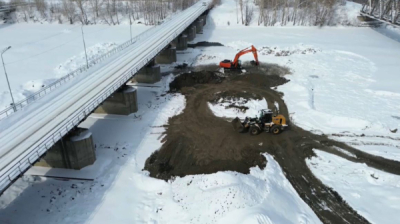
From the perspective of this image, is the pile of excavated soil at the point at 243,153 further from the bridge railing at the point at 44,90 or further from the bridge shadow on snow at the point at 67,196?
the bridge railing at the point at 44,90

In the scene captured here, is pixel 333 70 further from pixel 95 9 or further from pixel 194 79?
pixel 95 9

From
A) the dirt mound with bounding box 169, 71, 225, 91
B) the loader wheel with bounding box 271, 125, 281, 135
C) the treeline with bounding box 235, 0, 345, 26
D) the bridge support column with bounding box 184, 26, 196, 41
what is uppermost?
the treeline with bounding box 235, 0, 345, 26

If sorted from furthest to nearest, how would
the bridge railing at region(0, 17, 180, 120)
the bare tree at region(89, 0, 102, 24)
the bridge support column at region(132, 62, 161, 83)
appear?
the bare tree at region(89, 0, 102, 24)
the bridge support column at region(132, 62, 161, 83)
the bridge railing at region(0, 17, 180, 120)

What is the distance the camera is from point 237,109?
29.4 meters

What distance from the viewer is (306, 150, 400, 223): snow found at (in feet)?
56.5

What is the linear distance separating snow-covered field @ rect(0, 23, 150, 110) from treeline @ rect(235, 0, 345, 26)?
1029 inches

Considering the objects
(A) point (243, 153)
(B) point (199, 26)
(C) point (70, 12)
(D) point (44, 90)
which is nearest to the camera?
(A) point (243, 153)

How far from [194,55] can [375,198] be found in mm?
34721

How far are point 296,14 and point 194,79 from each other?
43513 millimetres

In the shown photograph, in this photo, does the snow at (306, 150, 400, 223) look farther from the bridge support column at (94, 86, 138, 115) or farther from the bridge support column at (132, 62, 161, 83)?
the bridge support column at (132, 62, 161, 83)

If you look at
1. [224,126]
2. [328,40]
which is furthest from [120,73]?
[328,40]

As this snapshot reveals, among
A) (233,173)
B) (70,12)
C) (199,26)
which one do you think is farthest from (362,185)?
(70,12)

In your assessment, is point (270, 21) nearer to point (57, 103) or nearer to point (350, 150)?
point (350, 150)

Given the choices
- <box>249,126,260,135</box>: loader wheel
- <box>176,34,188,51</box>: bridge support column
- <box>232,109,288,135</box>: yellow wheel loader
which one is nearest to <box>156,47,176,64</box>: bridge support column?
<box>176,34,188,51</box>: bridge support column
